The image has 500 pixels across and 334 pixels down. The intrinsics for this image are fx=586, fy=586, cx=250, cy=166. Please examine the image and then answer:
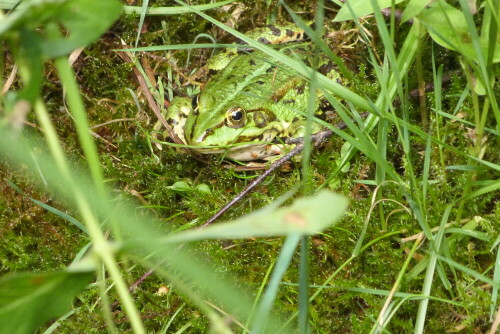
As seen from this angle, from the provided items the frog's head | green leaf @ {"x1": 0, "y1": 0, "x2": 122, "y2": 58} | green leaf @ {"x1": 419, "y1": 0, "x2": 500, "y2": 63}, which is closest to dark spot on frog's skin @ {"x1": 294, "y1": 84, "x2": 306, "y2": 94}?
the frog's head

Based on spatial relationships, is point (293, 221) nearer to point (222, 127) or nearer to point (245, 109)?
point (222, 127)

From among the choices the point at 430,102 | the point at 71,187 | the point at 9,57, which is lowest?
the point at 430,102

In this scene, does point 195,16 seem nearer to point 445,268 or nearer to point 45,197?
point 45,197

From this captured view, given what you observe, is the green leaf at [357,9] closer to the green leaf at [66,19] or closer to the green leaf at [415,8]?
Answer: the green leaf at [415,8]

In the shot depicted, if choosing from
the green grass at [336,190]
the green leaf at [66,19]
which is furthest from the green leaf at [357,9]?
the green leaf at [66,19]

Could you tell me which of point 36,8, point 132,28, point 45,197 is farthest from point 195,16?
point 36,8

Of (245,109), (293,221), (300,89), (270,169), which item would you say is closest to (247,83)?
(245,109)

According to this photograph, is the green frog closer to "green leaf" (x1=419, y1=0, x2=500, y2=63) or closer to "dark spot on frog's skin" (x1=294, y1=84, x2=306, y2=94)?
"dark spot on frog's skin" (x1=294, y1=84, x2=306, y2=94)
